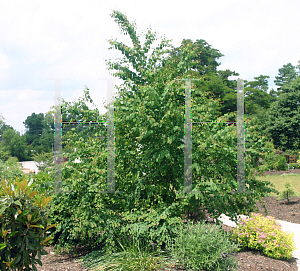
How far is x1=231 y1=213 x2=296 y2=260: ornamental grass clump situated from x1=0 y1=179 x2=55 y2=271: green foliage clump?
303cm

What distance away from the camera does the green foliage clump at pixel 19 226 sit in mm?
3035

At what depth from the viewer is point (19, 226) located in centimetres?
312

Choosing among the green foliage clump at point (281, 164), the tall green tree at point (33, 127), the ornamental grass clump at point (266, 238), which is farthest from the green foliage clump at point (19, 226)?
the tall green tree at point (33, 127)

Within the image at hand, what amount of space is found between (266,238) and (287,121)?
2094 centimetres

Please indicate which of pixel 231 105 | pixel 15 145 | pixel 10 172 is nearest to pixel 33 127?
pixel 15 145

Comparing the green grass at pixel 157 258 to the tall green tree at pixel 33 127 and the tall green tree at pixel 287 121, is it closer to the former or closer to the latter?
the tall green tree at pixel 287 121

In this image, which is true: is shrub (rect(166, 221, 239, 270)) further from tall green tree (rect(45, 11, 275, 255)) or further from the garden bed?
tall green tree (rect(45, 11, 275, 255))

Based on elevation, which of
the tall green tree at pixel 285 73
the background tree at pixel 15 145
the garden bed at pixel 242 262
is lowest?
the garden bed at pixel 242 262

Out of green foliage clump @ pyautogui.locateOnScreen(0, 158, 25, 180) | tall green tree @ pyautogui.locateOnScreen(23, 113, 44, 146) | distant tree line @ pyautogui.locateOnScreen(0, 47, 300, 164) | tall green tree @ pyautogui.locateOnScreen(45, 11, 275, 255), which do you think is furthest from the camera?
tall green tree @ pyautogui.locateOnScreen(23, 113, 44, 146)

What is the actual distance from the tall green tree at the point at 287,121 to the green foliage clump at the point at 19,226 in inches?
892

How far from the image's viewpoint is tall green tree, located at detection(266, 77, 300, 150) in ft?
73.6

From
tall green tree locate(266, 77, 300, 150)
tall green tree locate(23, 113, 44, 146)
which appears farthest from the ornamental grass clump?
tall green tree locate(23, 113, 44, 146)

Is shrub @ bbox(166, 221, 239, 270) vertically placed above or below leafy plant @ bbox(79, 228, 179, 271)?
above

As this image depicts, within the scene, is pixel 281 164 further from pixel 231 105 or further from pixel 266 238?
pixel 266 238
